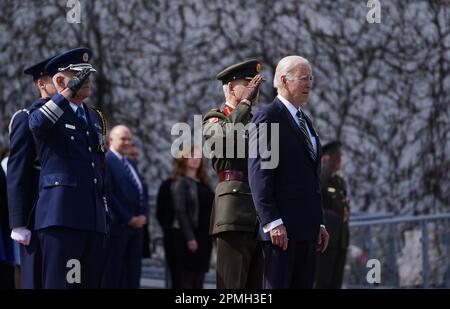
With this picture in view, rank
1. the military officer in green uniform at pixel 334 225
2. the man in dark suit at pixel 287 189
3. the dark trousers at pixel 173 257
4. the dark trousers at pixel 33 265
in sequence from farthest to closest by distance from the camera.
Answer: the military officer in green uniform at pixel 334 225
the dark trousers at pixel 173 257
the dark trousers at pixel 33 265
the man in dark suit at pixel 287 189

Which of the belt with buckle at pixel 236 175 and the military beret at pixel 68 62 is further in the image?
the belt with buckle at pixel 236 175

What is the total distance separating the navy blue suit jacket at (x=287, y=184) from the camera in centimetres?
907

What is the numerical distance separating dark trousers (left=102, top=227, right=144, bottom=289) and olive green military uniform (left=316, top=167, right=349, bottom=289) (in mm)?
2171

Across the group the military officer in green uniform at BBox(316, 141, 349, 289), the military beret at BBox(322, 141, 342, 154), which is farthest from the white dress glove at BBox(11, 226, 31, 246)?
the military beret at BBox(322, 141, 342, 154)

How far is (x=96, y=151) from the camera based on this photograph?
968 centimetres

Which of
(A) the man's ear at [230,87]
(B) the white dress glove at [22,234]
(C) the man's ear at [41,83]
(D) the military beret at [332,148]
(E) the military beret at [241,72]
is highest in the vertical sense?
(E) the military beret at [241,72]

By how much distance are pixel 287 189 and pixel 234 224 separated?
0.77 metres

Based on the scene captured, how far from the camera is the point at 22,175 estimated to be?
9.80 meters

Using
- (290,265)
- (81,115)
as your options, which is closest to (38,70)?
(81,115)

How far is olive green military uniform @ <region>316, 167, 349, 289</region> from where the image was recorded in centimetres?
1530

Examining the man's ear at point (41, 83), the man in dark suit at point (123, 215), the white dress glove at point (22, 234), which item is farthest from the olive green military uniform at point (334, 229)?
the white dress glove at point (22, 234)

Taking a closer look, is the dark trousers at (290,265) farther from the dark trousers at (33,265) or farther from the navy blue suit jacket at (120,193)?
the navy blue suit jacket at (120,193)
